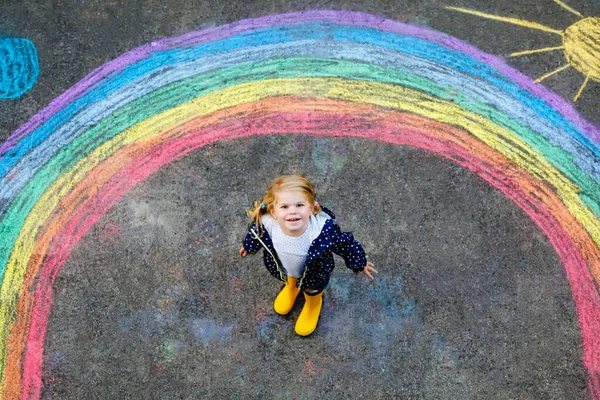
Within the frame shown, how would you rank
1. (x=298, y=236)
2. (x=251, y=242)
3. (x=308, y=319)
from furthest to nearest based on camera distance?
1. (x=308, y=319)
2. (x=251, y=242)
3. (x=298, y=236)

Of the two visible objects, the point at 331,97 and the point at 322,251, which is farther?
the point at 331,97

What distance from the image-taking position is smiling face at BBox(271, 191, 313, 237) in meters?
2.73

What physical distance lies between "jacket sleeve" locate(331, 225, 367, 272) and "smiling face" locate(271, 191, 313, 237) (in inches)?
8.5

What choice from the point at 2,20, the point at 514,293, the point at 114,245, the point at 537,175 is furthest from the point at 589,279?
the point at 2,20

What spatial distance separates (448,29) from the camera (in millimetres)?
4312

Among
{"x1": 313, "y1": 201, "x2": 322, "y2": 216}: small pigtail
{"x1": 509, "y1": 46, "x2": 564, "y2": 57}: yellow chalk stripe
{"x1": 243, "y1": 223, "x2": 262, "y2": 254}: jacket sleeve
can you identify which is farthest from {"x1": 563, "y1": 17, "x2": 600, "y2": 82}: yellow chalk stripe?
{"x1": 243, "y1": 223, "x2": 262, "y2": 254}: jacket sleeve

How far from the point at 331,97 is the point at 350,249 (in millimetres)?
1482

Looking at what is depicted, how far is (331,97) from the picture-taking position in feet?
13.4

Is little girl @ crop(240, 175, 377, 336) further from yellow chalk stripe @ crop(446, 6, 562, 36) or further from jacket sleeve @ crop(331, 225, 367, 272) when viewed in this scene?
yellow chalk stripe @ crop(446, 6, 562, 36)

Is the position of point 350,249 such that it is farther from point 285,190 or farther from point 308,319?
point 308,319

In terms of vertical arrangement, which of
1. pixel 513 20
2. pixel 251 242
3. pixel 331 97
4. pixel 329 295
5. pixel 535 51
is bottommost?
pixel 251 242

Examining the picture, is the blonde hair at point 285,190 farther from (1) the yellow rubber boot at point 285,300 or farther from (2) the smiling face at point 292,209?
(1) the yellow rubber boot at point 285,300

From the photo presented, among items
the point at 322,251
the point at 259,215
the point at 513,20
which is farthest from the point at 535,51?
the point at 259,215

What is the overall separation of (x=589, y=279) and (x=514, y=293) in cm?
45
